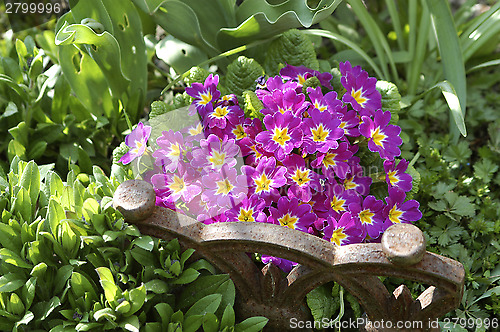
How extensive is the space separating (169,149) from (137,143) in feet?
0.32

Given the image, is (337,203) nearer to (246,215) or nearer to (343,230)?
(343,230)

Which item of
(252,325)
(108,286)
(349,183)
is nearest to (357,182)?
(349,183)

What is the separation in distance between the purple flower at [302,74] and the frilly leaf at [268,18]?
13 centimetres

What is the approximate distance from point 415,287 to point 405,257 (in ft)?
1.61

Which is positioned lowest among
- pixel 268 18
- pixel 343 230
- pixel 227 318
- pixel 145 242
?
pixel 227 318

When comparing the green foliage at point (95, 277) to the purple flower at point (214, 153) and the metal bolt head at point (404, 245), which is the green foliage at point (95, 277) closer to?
the purple flower at point (214, 153)

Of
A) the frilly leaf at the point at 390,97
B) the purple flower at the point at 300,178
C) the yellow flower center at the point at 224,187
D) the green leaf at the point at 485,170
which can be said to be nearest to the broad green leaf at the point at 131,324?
the yellow flower center at the point at 224,187

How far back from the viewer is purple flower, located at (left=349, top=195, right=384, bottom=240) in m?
1.24

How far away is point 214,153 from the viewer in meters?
1.27

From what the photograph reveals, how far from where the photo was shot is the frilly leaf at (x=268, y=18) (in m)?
1.43

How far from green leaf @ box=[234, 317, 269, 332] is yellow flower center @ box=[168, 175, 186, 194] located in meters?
0.38

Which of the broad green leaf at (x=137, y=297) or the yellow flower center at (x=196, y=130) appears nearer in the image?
the broad green leaf at (x=137, y=297)

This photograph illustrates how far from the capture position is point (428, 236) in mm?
1491

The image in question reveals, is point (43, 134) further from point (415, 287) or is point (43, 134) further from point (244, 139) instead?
point (415, 287)
